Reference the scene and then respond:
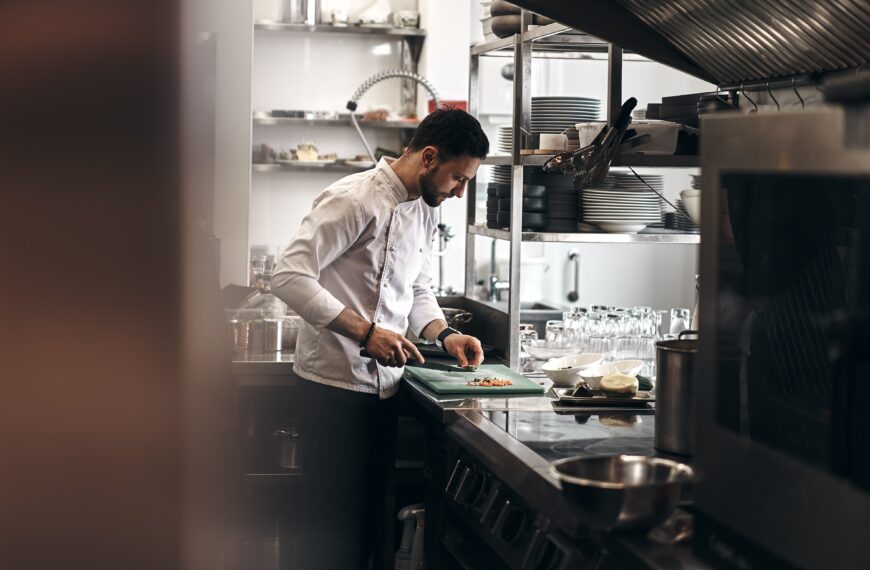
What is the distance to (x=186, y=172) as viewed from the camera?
23 cm

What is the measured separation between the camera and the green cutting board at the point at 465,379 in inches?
101

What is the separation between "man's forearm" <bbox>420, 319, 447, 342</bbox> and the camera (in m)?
2.93

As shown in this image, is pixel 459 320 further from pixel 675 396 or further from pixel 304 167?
pixel 304 167

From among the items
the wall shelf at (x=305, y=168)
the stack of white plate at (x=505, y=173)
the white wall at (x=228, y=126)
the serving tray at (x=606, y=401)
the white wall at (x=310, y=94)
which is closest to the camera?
the white wall at (x=228, y=126)

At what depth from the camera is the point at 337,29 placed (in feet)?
20.6

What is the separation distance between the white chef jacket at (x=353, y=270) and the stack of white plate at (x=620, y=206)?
0.53 m

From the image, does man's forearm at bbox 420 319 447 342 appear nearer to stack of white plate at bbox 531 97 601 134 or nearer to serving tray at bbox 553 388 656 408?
serving tray at bbox 553 388 656 408

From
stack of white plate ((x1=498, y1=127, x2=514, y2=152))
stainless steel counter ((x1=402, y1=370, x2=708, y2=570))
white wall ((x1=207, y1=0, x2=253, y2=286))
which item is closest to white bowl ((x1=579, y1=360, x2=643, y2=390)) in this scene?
stainless steel counter ((x1=402, y1=370, x2=708, y2=570))

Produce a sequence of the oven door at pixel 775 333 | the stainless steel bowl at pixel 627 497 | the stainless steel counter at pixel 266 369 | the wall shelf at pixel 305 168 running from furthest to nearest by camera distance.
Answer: the wall shelf at pixel 305 168
the stainless steel counter at pixel 266 369
the stainless steel bowl at pixel 627 497
the oven door at pixel 775 333

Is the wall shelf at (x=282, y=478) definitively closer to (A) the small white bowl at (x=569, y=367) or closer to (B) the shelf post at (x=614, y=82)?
(A) the small white bowl at (x=569, y=367)

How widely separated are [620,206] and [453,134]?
605 mm

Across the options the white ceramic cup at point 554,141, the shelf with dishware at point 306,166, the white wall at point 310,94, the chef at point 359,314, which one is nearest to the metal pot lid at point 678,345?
the chef at point 359,314

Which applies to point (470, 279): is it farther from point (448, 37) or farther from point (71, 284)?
point (71, 284)

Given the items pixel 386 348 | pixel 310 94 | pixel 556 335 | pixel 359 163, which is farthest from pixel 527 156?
pixel 310 94
